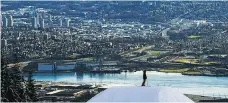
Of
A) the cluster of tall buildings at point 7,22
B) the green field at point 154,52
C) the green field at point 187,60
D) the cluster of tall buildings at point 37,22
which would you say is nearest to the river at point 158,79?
the green field at point 187,60

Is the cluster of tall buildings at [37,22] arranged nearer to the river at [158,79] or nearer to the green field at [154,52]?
the green field at [154,52]

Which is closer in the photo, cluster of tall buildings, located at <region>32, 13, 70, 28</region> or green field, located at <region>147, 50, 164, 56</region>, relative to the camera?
green field, located at <region>147, 50, 164, 56</region>

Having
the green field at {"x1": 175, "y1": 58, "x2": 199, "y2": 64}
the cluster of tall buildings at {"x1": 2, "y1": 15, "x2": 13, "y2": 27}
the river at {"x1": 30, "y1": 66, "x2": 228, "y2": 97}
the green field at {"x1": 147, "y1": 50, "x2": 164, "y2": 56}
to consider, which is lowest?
the river at {"x1": 30, "y1": 66, "x2": 228, "y2": 97}

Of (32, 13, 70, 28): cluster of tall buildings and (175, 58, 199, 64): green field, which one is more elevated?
(32, 13, 70, 28): cluster of tall buildings

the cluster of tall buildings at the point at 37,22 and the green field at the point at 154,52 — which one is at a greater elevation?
the cluster of tall buildings at the point at 37,22

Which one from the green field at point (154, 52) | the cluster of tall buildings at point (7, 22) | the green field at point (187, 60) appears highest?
the cluster of tall buildings at point (7, 22)

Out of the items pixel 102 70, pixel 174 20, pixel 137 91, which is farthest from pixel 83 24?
pixel 137 91

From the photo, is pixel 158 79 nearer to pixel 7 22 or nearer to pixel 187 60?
pixel 187 60

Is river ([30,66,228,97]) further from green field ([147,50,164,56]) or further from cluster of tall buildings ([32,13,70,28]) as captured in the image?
cluster of tall buildings ([32,13,70,28])

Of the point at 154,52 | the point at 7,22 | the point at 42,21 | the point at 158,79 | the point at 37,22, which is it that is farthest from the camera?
the point at 37,22

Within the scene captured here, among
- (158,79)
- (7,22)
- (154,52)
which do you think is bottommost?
(158,79)

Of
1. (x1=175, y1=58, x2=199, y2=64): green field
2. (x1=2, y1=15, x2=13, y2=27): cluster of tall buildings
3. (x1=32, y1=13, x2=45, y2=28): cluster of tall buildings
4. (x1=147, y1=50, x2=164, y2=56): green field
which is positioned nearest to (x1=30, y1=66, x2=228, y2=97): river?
(x1=175, y1=58, x2=199, y2=64): green field

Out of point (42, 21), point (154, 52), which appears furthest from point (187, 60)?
point (42, 21)
